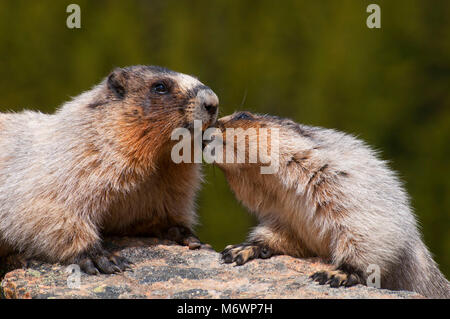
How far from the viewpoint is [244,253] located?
5656 mm

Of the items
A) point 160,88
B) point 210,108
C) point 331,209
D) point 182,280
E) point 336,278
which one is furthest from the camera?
point 160,88

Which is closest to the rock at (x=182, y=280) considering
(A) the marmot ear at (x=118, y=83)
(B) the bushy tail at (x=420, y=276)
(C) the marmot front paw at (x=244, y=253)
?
(C) the marmot front paw at (x=244, y=253)

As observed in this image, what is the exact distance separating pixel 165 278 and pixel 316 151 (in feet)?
5.60

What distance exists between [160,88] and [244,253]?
5.58 feet

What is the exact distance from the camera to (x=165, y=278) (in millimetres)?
5117

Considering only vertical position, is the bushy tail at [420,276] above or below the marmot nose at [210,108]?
below

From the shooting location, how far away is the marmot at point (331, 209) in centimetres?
511

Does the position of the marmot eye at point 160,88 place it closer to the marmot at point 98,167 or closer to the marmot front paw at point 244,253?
the marmot at point 98,167

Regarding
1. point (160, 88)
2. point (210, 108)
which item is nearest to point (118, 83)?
point (160, 88)

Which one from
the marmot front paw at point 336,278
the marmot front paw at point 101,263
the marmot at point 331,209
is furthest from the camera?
the marmot front paw at point 101,263

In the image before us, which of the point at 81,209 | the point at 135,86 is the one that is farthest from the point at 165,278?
the point at 135,86

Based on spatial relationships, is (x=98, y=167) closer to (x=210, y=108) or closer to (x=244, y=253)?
(x=210, y=108)

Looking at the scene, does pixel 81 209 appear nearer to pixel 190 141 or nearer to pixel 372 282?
pixel 190 141

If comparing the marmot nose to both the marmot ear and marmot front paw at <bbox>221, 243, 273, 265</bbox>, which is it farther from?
marmot front paw at <bbox>221, 243, 273, 265</bbox>
